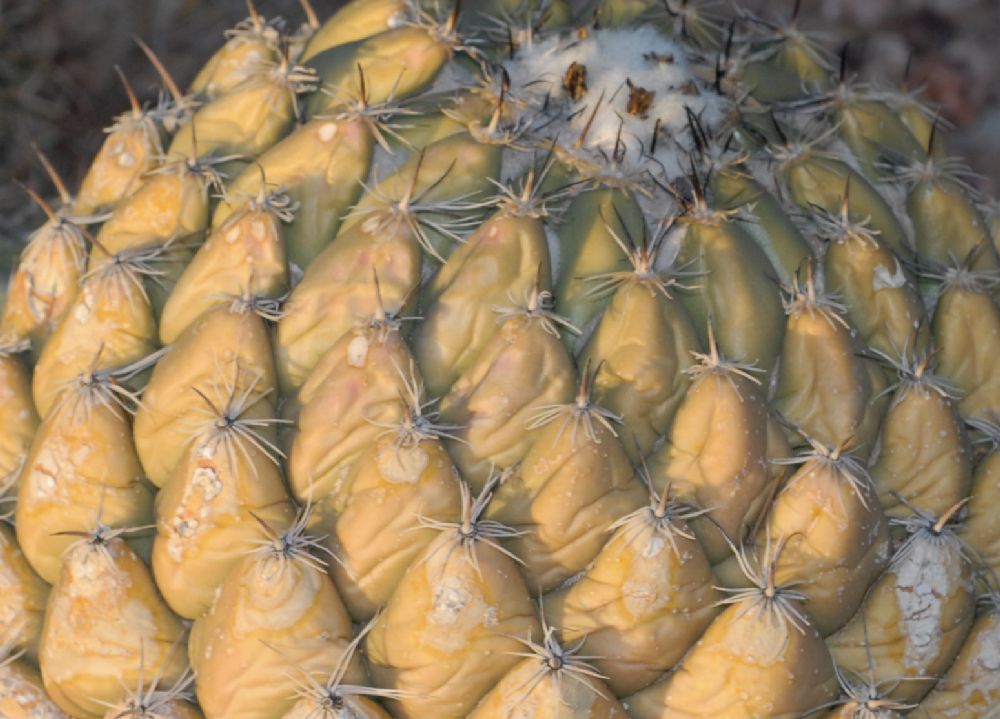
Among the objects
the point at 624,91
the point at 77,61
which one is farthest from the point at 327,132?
the point at 77,61

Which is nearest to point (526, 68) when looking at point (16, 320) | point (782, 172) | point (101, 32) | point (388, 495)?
point (782, 172)

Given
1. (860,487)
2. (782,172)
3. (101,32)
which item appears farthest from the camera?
(101,32)

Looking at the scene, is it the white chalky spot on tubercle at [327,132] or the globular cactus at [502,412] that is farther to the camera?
the white chalky spot on tubercle at [327,132]

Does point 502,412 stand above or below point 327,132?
below

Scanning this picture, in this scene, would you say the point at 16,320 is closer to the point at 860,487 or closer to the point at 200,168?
the point at 200,168

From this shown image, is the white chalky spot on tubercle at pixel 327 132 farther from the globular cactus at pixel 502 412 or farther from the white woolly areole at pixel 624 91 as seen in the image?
the white woolly areole at pixel 624 91

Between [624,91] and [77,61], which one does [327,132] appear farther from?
[77,61]

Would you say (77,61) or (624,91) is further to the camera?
(77,61)

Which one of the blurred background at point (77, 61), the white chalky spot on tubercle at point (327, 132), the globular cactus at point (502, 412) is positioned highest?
the white chalky spot on tubercle at point (327, 132)

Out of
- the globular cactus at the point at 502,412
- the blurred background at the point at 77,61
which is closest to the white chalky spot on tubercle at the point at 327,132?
the globular cactus at the point at 502,412
